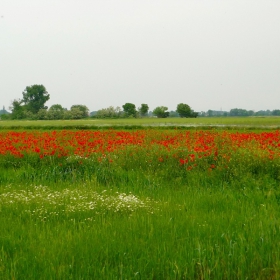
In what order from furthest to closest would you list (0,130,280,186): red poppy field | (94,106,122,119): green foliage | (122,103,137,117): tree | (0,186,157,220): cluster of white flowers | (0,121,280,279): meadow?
(122,103,137,117): tree, (94,106,122,119): green foliage, (0,130,280,186): red poppy field, (0,186,157,220): cluster of white flowers, (0,121,280,279): meadow

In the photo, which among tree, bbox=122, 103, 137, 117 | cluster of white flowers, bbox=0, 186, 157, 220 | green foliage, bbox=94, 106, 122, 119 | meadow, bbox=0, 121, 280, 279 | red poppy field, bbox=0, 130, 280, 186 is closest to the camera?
meadow, bbox=0, 121, 280, 279

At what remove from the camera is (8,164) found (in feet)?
34.7

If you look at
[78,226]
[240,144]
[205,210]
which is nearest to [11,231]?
Answer: [78,226]

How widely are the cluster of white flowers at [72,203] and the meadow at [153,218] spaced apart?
0.07ft

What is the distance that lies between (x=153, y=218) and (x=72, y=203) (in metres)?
1.62

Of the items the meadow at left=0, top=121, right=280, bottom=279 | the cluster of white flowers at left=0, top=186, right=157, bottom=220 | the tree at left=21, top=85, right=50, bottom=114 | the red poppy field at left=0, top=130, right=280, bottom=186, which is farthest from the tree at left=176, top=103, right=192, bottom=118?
the cluster of white flowers at left=0, top=186, right=157, bottom=220

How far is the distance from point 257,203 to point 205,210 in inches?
44.8

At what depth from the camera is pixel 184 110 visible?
83375 mm

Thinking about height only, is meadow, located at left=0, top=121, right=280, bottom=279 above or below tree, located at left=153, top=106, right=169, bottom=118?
below

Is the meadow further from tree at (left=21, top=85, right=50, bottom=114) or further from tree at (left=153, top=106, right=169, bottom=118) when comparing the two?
tree at (left=21, top=85, right=50, bottom=114)

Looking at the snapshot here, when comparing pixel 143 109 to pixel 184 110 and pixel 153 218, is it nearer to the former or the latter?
pixel 184 110

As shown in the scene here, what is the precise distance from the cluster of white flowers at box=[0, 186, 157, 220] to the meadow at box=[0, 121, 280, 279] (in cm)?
2

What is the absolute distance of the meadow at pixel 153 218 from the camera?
3420mm

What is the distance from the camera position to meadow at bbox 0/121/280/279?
342cm
